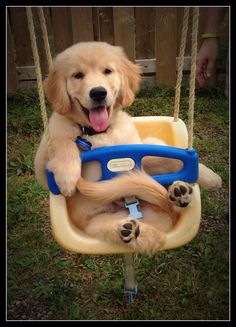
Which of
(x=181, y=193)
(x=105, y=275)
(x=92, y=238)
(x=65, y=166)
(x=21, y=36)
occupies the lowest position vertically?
(x=105, y=275)

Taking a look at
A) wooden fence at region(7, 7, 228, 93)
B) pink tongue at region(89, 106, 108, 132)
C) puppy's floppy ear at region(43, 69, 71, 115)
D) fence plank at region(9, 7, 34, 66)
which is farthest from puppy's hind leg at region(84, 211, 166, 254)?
fence plank at region(9, 7, 34, 66)

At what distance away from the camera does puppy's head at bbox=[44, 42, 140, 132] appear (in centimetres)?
158

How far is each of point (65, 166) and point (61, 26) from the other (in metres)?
2.49

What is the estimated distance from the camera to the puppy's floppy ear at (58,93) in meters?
1.62

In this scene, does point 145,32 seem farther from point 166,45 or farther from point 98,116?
point 98,116

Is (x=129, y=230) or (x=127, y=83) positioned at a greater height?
(x=127, y=83)

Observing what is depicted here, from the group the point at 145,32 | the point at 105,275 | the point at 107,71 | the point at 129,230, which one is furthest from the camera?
the point at 145,32

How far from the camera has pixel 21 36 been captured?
3.69m

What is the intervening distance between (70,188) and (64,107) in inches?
14.4

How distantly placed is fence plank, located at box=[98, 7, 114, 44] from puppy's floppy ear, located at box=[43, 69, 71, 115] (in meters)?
2.14

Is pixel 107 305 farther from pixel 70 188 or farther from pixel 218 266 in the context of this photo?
pixel 70 188

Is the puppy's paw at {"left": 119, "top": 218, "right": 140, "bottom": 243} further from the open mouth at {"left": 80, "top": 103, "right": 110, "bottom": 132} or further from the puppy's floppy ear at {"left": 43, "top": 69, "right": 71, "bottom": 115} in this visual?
the puppy's floppy ear at {"left": 43, "top": 69, "right": 71, "bottom": 115}

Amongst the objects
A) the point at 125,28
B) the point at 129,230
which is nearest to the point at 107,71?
the point at 129,230

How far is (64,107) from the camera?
1625mm
